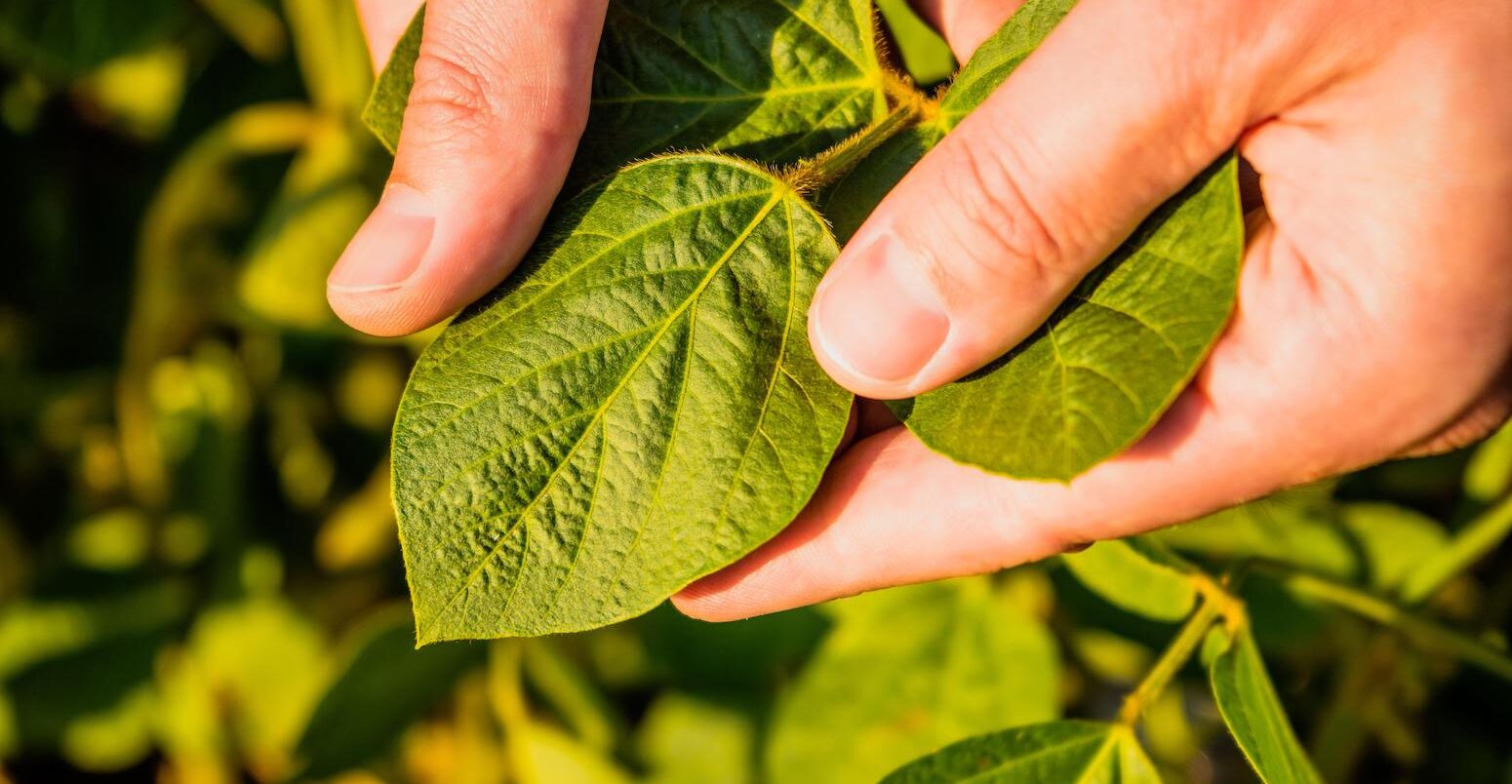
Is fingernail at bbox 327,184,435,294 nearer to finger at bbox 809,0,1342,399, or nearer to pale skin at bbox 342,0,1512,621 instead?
A: pale skin at bbox 342,0,1512,621

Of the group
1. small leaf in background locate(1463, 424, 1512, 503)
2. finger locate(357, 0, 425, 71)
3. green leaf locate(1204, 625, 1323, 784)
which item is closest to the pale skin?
green leaf locate(1204, 625, 1323, 784)

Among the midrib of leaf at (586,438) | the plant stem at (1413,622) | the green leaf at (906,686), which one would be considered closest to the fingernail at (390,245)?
the midrib of leaf at (586,438)

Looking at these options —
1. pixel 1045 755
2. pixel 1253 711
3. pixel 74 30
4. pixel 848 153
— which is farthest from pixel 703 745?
pixel 74 30

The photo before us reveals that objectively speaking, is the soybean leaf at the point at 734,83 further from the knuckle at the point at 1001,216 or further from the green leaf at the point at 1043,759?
the green leaf at the point at 1043,759

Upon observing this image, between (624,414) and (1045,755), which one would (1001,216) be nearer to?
(624,414)

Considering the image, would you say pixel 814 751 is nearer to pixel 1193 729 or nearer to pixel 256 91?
pixel 1193 729

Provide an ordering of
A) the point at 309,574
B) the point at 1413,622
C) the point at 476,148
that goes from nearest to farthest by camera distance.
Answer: the point at 476,148
the point at 1413,622
the point at 309,574
